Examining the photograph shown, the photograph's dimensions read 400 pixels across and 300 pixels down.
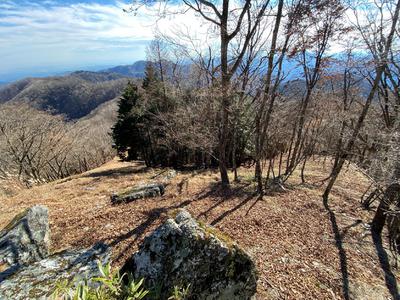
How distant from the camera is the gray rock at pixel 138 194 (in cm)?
686

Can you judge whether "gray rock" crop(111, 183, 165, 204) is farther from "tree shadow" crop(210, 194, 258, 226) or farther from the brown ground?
"tree shadow" crop(210, 194, 258, 226)

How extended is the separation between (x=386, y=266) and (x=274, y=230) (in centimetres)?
236

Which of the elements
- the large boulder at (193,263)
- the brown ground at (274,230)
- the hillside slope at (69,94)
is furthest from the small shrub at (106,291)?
the hillside slope at (69,94)

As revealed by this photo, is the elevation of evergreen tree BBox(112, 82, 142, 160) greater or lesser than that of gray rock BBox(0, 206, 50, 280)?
lesser

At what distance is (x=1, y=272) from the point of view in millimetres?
3213

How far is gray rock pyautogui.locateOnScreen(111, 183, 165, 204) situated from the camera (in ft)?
22.5

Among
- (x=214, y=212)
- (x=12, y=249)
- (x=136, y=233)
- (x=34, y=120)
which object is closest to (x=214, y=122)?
(x=214, y=212)

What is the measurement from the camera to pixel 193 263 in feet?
9.39

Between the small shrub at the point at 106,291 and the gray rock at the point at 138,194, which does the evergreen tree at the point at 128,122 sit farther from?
the small shrub at the point at 106,291

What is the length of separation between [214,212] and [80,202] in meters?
4.04

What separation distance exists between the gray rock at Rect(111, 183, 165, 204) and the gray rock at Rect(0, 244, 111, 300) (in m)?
3.09

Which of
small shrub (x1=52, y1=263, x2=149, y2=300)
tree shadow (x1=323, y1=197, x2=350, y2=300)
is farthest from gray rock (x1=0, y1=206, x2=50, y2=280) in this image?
tree shadow (x1=323, y1=197, x2=350, y2=300)

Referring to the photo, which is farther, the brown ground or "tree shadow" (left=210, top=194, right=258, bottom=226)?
"tree shadow" (left=210, top=194, right=258, bottom=226)

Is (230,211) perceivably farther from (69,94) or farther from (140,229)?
(69,94)
